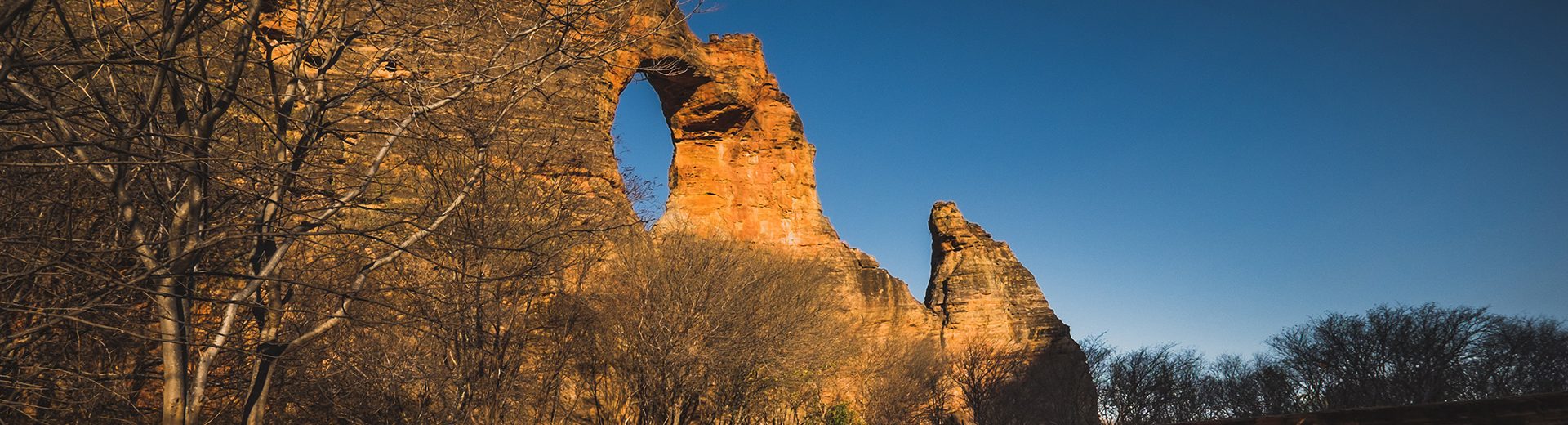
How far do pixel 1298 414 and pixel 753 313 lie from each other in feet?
36.9

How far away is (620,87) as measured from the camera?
2850cm

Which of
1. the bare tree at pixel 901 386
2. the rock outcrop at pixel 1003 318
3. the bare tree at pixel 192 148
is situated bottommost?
the bare tree at pixel 192 148

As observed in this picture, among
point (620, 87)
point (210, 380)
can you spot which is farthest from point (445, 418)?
point (620, 87)

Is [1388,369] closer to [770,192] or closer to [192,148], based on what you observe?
[770,192]

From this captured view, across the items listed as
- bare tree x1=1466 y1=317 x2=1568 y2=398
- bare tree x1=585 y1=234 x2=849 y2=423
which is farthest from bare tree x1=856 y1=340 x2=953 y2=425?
bare tree x1=1466 y1=317 x2=1568 y2=398

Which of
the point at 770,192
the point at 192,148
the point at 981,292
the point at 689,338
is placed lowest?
the point at 192,148

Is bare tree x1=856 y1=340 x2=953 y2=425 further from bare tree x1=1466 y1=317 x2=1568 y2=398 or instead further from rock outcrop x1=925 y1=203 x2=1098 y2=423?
bare tree x1=1466 y1=317 x2=1568 y2=398

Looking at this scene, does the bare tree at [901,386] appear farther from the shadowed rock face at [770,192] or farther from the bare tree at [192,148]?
the bare tree at [192,148]

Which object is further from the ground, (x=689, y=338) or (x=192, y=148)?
(x=689, y=338)

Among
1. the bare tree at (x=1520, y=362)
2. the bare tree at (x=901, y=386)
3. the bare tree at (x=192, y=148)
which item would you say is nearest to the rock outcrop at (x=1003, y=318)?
the bare tree at (x=901, y=386)

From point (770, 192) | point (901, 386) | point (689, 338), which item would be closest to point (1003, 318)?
point (770, 192)

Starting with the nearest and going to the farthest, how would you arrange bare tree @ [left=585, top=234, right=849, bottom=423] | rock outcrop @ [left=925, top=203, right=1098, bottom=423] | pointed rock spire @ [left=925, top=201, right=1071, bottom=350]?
1. bare tree @ [left=585, top=234, right=849, bottom=423]
2. rock outcrop @ [left=925, top=203, right=1098, bottom=423]
3. pointed rock spire @ [left=925, top=201, right=1071, bottom=350]

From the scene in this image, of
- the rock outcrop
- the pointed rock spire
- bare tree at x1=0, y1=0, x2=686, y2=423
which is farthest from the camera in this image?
the pointed rock spire

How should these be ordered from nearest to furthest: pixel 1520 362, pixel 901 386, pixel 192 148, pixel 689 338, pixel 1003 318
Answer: pixel 192 148, pixel 689 338, pixel 901 386, pixel 1520 362, pixel 1003 318
